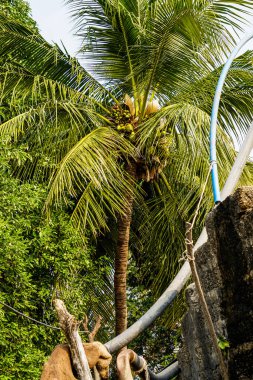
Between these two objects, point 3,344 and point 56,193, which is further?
point 56,193

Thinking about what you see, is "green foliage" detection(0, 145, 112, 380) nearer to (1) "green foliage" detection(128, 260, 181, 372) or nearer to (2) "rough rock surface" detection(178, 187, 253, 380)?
(1) "green foliage" detection(128, 260, 181, 372)

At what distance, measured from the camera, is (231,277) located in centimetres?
438

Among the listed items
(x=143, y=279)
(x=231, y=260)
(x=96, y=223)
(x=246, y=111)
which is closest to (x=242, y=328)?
(x=231, y=260)

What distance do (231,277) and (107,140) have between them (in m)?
5.44

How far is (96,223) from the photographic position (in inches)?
390

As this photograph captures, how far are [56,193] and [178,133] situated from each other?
205cm

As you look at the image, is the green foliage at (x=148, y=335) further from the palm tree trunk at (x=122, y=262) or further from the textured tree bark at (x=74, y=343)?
the textured tree bark at (x=74, y=343)

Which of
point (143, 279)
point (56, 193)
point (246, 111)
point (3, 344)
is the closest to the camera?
point (3, 344)

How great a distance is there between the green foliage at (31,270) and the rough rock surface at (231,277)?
141 inches

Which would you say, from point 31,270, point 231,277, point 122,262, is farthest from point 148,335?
point 231,277

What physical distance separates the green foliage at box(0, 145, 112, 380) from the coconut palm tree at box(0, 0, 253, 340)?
32 cm

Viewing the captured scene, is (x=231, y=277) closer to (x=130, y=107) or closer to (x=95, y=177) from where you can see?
(x=95, y=177)

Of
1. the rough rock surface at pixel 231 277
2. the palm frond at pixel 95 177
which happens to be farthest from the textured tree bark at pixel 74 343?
the palm frond at pixel 95 177

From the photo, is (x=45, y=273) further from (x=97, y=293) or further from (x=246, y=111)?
(x=246, y=111)
